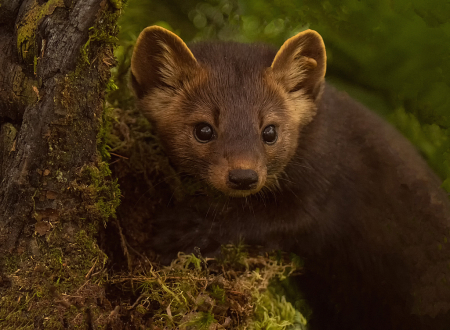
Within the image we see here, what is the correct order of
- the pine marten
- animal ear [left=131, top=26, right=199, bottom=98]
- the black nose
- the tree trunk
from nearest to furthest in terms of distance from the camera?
the tree trunk < the black nose < animal ear [left=131, top=26, right=199, bottom=98] < the pine marten

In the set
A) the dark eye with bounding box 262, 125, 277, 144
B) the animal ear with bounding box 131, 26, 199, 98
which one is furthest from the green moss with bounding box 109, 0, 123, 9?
the dark eye with bounding box 262, 125, 277, 144

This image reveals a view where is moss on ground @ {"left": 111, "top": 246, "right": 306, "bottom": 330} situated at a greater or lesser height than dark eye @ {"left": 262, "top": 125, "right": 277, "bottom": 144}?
lesser

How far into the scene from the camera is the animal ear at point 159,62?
7.82 ft

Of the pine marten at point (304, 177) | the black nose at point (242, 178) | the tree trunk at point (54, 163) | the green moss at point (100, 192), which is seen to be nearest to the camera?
the tree trunk at point (54, 163)

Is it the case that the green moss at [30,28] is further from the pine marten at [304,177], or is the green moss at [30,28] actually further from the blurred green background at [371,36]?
the blurred green background at [371,36]

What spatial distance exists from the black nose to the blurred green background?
148 cm

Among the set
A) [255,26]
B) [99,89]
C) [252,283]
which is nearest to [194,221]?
[252,283]

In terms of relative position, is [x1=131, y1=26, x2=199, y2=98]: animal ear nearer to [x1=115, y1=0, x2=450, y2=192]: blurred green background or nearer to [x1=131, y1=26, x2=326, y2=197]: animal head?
[x1=131, y1=26, x2=326, y2=197]: animal head

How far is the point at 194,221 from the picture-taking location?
118 inches

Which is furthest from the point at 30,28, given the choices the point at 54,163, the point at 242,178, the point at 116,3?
the point at 242,178

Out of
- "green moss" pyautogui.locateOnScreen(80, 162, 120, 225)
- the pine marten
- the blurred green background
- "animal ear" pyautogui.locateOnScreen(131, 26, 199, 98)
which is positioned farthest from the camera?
the blurred green background

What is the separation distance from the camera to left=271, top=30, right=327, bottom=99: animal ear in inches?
99.4

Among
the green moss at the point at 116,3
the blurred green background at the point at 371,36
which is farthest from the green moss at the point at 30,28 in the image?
the blurred green background at the point at 371,36

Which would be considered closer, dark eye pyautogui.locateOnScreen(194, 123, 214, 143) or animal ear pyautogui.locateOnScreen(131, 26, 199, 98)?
animal ear pyautogui.locateOnScreen(131, 26, 199, 98)
